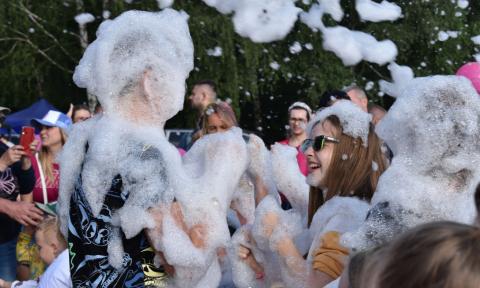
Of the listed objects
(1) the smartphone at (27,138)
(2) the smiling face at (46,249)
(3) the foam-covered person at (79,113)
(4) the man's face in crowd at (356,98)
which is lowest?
(3) the foam-covered person at (79,113)

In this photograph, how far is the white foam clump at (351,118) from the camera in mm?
3795

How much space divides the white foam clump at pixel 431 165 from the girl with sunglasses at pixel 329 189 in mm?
296

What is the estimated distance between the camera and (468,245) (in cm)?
195

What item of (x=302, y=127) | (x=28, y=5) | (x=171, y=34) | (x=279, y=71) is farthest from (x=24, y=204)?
(x=28, y=5)

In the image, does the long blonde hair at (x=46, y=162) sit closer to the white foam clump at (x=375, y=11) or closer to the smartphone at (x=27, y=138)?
the smartphone at (x=27, y=138)

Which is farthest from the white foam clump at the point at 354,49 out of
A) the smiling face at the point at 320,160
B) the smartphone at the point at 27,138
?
the smartphone at the point at 27,138

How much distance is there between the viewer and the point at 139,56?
3.64 metres

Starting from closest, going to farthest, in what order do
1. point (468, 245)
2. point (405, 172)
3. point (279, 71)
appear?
point (468, 245)
point (405, 172)
point (279, 71)

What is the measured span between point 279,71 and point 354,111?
803cm

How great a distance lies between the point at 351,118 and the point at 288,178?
50 centimetres

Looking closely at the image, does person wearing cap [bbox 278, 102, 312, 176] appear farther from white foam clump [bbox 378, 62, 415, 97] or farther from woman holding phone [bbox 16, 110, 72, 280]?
white foam clump [bbox 378, 62, 415, 97]

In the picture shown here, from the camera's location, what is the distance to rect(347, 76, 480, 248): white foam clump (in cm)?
316

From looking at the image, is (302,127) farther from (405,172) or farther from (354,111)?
(405,172)

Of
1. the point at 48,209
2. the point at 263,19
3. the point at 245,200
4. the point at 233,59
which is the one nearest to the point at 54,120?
the point at 48,209
